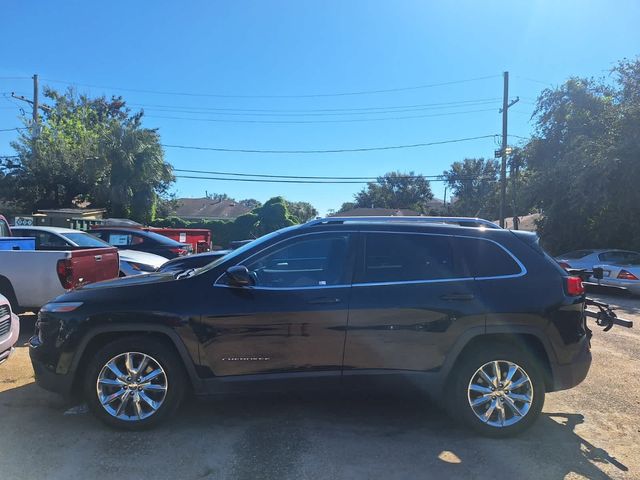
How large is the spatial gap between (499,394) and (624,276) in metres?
11.0

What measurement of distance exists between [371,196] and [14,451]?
7587 cm

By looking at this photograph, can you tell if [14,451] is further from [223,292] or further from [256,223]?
[256,223]

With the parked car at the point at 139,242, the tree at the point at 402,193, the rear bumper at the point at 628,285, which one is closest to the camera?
the parked car at the point at 139,242

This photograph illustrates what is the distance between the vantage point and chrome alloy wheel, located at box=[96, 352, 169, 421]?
13.1 feet

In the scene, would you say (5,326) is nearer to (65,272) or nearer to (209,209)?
(65,272)

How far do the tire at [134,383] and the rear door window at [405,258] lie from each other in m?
1.71

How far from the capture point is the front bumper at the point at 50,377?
400 cm

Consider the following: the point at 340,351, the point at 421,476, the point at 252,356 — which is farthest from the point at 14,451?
the point at 421,476

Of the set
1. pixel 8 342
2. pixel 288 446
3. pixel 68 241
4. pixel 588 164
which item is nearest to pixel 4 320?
pixel 8 342

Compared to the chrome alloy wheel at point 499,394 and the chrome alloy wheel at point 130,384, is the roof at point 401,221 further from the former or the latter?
the chrome alloy wheel at point 130,384

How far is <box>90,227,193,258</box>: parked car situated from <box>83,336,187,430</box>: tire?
338 inches

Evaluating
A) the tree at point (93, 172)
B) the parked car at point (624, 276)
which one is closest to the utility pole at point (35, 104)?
the tree at point (93, 172)

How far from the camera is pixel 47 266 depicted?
6.93 meters

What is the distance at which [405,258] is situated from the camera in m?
4.18
